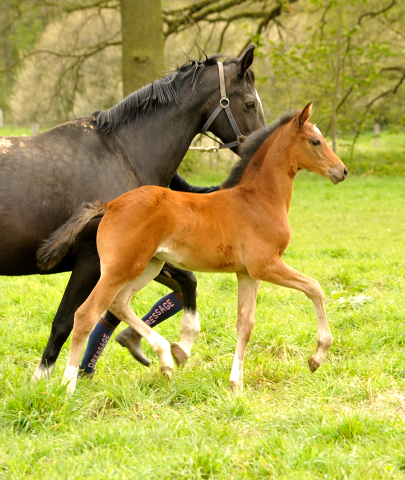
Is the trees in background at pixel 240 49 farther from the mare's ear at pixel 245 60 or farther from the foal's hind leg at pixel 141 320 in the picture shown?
the foal's hind leg at pixel 141 320

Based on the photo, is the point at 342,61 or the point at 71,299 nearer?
the point at 71,299

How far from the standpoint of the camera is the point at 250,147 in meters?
3.66

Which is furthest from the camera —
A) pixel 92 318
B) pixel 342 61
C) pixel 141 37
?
pixel 342 61

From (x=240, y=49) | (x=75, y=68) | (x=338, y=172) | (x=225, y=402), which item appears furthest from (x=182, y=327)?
(x=240, y=49)

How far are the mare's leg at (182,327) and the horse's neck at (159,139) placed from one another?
2.05ft

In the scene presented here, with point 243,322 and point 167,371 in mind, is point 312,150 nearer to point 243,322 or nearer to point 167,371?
point 243,322

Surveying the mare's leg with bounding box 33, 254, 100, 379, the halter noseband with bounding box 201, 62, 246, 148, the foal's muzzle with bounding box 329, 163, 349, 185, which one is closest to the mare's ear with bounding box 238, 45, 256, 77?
the halter noseband with bounding box 201, 62, 246, 148

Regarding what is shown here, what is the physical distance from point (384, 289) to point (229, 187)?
2.61 m

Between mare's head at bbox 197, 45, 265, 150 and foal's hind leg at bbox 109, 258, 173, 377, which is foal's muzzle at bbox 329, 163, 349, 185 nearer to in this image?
mare's head at bbox 197, 45, 265, 150

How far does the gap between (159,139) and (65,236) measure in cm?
102

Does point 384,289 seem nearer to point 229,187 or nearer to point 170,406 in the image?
point 229,187

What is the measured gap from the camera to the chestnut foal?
3195 millimetres

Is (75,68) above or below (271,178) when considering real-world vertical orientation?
below

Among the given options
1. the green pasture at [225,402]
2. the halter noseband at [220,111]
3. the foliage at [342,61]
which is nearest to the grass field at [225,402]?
the green pasture at [225,402]
